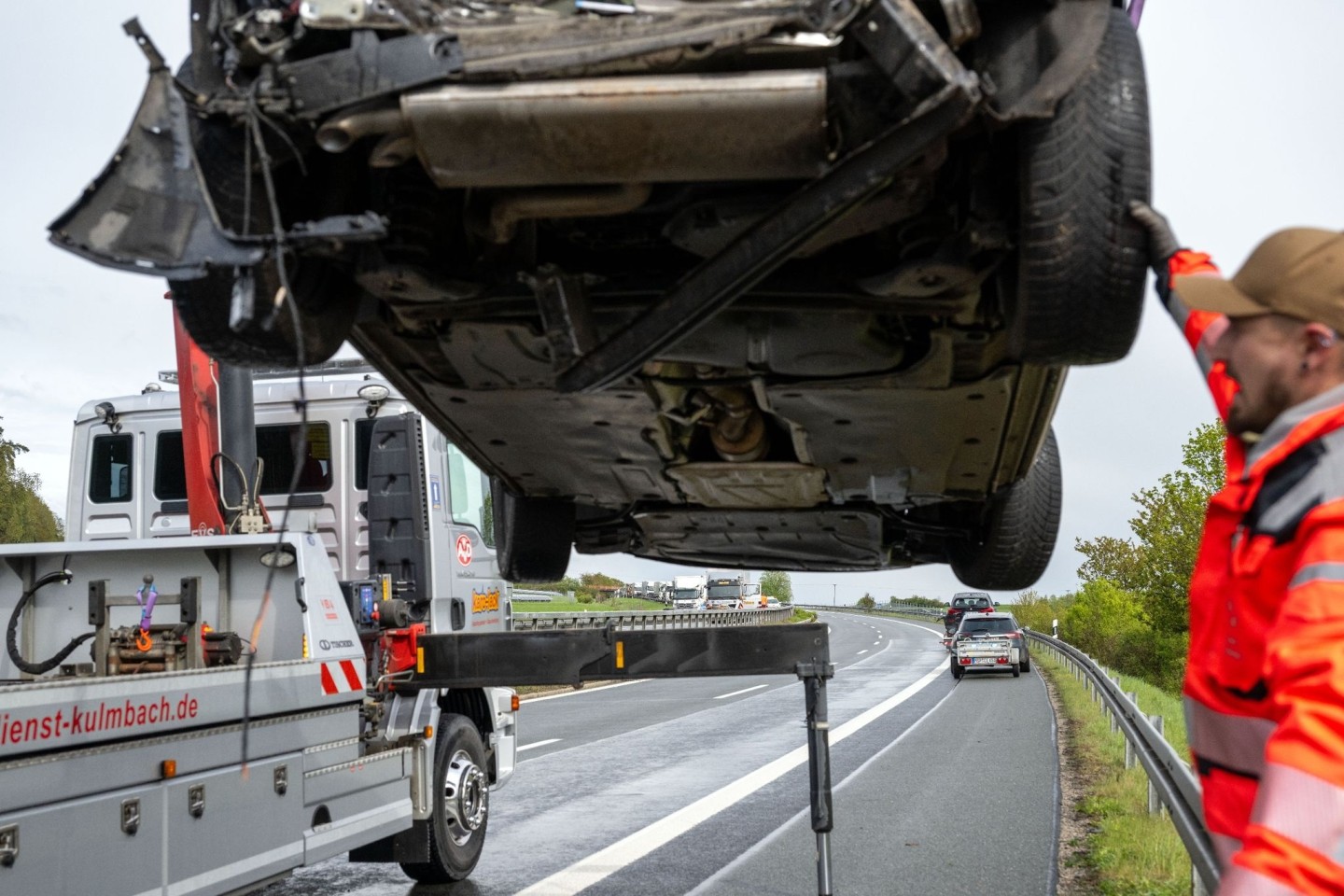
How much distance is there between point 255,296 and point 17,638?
3440 millimetres

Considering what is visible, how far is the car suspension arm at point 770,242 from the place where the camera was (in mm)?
3010

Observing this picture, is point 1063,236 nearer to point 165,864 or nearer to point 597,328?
point 597,328

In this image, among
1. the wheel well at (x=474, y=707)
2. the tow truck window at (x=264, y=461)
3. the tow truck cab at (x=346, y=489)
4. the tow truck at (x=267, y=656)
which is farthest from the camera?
the tow truck window at (x=264, y=461)

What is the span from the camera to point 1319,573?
1.67 metres

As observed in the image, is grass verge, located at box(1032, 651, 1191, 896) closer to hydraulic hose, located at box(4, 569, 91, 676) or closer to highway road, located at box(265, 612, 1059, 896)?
highway road, located at box(265, 612, 1059, 896)

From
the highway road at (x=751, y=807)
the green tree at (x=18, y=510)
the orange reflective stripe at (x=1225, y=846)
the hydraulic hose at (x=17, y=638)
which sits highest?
the green tree at (x=18, y=510)

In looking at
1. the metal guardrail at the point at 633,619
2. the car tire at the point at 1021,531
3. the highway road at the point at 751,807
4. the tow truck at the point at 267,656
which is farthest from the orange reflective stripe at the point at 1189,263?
the metal guardrail at the point at 633,619

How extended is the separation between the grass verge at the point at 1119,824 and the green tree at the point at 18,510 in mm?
39796

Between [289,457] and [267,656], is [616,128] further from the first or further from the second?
[289,457]

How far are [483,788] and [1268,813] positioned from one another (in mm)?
7204

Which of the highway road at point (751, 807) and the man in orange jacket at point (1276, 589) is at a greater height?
the man in orange jacket at point (1276, 589)

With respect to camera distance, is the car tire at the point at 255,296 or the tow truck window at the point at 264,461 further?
the tow truck window at the point at 264,461

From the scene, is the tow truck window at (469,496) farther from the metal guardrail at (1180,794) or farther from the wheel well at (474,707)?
the metal guardrail at (1180,794)

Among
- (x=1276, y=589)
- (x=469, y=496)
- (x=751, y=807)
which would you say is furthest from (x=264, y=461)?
(x=1276, y=589)
